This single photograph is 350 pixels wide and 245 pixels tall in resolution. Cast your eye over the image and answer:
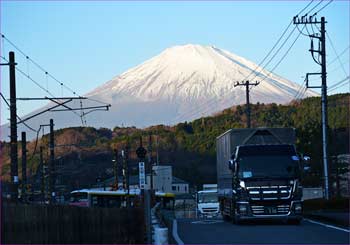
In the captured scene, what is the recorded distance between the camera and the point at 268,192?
2784cm

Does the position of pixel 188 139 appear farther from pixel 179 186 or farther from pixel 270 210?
pixel 270 210

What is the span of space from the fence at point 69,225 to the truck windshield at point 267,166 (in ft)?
18.0

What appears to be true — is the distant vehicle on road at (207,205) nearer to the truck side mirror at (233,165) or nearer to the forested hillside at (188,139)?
the forested hillside at (188,139)

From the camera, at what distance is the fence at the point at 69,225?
13797mm

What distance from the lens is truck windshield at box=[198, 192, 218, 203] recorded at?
2073 inches

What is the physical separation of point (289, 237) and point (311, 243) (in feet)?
6.69

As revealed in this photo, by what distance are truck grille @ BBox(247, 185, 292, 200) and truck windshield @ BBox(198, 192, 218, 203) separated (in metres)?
24.7

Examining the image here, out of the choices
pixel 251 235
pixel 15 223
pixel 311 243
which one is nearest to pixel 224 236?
pixel 251 235

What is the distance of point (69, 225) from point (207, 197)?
3582 centimetres

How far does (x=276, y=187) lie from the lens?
27875mm

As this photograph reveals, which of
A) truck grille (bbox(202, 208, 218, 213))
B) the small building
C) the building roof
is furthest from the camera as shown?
the building roof

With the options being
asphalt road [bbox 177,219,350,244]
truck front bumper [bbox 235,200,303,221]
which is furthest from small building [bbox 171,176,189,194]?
asphalt road [bbox 177,219,350,244]

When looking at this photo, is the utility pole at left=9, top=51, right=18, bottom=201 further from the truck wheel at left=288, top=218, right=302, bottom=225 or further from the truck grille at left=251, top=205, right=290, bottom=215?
the truck wheel at left=288, top=218, right=302, bottom=225

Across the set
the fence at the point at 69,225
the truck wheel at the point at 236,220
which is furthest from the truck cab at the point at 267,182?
the fence at the point at 69,225
